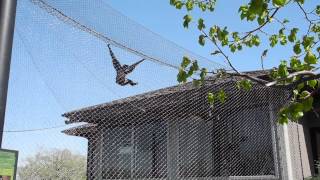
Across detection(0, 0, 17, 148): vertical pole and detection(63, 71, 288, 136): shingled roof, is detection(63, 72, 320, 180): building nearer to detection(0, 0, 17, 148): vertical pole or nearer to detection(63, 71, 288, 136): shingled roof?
detection(63, 71, 288, 136): shingled roof

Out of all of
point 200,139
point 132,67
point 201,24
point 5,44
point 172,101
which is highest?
point 172,101

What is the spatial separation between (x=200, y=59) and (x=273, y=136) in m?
2.45

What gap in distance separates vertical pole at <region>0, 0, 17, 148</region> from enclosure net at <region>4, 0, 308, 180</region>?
2.19 feet

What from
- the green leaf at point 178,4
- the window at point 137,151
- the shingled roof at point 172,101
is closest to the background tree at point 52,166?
the shingled roof at point 172,101

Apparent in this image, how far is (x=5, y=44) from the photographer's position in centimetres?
272

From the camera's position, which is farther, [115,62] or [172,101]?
[172,101]

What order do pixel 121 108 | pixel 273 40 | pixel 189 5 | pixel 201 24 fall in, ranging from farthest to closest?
pixel 121 108 < pixel 189 5 < pixel 273 40 < pixel 201 24

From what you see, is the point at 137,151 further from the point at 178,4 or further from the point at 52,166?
the point at 178,4

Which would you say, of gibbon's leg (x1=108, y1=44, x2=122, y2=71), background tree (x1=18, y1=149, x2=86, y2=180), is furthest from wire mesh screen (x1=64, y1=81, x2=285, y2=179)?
gibbon's leg (x1=108, y1=44, x2=122, y2=71)

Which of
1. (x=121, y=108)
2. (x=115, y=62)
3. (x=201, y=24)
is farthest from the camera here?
(x=121, y=108)

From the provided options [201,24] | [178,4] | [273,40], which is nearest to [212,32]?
[201,24]

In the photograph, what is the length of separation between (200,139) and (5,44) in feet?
20.4

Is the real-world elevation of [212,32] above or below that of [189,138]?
above

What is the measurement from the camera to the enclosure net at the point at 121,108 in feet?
12.0
